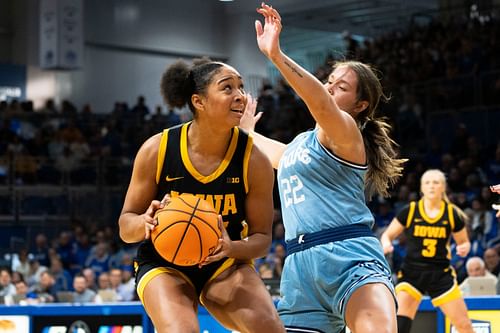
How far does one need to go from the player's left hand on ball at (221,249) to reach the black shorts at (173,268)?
0.82ft

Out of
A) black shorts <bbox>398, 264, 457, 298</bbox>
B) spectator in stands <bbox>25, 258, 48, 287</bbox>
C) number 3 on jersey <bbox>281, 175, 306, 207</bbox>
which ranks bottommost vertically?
spectator in stands <bbox>25, 258, 48, 287</bbox>

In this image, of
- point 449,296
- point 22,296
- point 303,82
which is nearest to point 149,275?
point 303,82

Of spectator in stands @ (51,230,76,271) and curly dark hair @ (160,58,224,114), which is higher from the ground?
curly dark hair @ (160,58,224,114)

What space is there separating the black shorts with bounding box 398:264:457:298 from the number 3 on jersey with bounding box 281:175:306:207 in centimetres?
406

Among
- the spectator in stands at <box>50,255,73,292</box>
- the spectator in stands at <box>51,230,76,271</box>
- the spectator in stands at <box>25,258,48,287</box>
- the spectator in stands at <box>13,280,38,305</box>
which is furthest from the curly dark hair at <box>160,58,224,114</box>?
the spectator in stands at <box>51,230,76,271</box>

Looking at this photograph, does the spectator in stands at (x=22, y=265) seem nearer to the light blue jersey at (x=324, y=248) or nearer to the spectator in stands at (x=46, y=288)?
the spectator in stands at (x=46, y=288)

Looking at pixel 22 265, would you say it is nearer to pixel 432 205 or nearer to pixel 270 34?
pixel 432 205

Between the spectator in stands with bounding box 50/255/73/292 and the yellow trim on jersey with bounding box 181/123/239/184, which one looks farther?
the spectator in stands with bounding box 50/255/73/292

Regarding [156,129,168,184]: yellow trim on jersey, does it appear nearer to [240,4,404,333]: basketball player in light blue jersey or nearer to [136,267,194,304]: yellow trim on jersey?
[136,267,194,304]: yellow trim on jersey

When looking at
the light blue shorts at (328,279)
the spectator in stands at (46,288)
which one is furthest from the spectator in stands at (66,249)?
the light blue shorts at (328,279)

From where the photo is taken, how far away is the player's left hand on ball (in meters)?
4.20

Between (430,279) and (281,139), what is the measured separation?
9.71m

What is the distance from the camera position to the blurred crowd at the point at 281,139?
1229 cm

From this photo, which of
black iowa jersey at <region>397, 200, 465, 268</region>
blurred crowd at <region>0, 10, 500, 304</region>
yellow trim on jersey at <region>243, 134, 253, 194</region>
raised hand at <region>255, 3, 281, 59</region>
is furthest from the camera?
blurred crowd at <region>0, 10, 500, 304</region>
